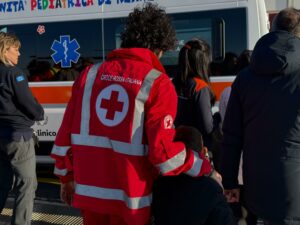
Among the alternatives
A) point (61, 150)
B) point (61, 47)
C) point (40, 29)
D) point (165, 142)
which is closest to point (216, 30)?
point (61, 47)

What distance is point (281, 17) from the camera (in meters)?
2.16

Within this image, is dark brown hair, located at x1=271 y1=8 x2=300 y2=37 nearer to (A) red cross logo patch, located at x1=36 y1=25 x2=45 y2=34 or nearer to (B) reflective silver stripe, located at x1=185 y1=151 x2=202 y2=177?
(B) reflective silver stripe, located at x1=185 y1=151 x2=202 y2=177

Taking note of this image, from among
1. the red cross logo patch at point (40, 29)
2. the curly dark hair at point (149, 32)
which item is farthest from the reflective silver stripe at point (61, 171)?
the red cross logo patch at point (40, 29)

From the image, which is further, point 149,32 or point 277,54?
point 149,32

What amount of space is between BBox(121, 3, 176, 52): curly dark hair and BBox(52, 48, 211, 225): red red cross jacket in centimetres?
9

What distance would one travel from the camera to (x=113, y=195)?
2051 mm

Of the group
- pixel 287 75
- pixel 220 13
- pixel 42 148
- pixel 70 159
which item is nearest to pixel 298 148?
pixel 287 75

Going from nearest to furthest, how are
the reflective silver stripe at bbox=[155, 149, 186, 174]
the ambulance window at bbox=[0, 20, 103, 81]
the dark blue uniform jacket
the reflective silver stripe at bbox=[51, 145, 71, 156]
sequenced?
the reflective silver stripe at bbox=[155, 149, 186, 174]
the reflective silver stripe at bbox=[51, 145, 71, 156]
the dark blue uniform jacket
the ambulance window at bbox=[0, 20, 103, 81]

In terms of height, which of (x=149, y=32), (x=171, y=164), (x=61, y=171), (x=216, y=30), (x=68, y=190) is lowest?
(x=68, y=190)

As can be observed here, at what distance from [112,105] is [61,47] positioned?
13.2 feet

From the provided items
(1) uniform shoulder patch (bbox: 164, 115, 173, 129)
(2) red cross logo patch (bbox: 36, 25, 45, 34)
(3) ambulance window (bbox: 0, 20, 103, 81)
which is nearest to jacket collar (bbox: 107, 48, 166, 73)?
(1) uniform shoulder patch (bbox: 164, 115, 173, 129)

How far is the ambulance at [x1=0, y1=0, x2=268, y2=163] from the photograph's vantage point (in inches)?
208

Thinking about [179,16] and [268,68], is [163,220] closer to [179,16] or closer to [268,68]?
[268,68]

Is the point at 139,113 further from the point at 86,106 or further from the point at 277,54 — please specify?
the point at 277,54
